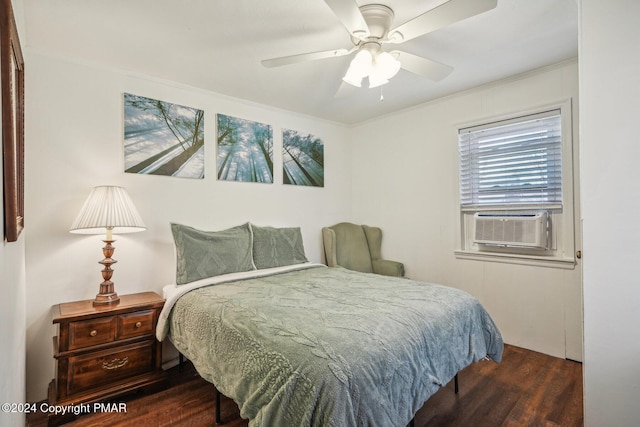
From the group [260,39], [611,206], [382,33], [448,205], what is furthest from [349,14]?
[448,205]

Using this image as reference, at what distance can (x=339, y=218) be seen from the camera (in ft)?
13.5

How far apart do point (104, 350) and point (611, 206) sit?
9.76ft

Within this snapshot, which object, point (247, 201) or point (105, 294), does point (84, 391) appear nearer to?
point (105, 294)

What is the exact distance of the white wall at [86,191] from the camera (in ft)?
7.01

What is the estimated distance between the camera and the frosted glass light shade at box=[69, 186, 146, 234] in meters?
2.06

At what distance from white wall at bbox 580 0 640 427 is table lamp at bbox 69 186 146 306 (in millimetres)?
2727

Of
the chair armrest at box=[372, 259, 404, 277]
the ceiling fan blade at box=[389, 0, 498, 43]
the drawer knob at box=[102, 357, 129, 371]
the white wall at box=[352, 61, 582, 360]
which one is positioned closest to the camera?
the ceiling fan blade at box=[389, 0, 498, 43]

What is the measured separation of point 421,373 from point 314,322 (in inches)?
21.9

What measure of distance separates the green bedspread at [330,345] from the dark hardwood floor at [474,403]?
0.34m

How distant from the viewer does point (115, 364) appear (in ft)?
6.77

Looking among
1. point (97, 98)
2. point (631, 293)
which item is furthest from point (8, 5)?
point (631, 293)

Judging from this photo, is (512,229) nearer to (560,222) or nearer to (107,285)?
(560,222)

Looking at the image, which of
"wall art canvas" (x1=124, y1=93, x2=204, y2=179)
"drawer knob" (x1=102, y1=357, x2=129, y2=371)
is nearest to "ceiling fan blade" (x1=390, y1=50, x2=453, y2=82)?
"wall art canvas" (x1=124, y1=93, x2=204, y2=179)

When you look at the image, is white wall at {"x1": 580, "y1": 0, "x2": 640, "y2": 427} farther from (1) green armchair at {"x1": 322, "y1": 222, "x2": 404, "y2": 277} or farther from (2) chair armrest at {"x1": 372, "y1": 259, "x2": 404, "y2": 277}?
(1) green armchair at {"x1": 322, "y1": 222, "x2": 404, "y2": 277}
